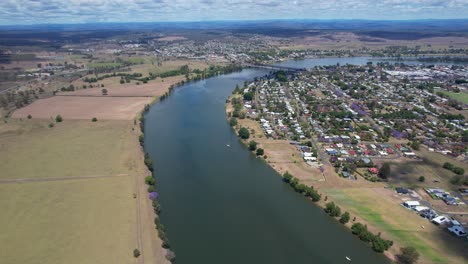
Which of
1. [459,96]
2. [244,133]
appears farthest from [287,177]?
[459,96]

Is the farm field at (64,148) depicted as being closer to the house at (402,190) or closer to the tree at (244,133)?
the tree at (244,133)

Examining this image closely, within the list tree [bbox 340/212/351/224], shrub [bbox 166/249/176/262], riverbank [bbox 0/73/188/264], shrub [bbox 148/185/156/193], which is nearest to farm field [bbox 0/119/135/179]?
riverbank [bbox 0/73/188/264]

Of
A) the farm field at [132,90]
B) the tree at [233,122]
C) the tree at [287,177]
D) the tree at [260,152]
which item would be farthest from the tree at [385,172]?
the farm field at [132,90]

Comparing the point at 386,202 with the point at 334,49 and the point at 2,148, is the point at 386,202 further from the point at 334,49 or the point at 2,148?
the point at 334,49

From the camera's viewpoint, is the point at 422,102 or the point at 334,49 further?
the point at 334,49

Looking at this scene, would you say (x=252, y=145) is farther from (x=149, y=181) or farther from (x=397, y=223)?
(x=397, y=223)

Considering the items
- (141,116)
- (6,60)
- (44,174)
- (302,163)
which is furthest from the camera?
(6,60)

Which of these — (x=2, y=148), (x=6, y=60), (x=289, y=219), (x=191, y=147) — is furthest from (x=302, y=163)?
(x=6, y=60)
